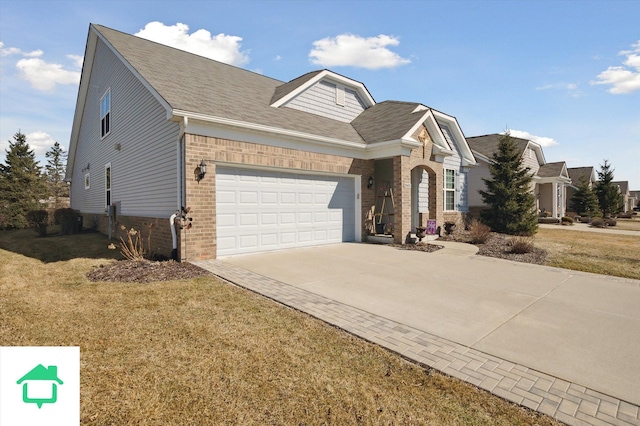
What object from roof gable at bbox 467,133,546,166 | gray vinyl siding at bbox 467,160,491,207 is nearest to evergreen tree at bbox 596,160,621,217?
roof gable at bbox 467,133,546,166

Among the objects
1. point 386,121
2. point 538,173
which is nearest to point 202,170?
point 386,121

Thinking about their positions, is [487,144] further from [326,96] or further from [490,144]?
[326,96]

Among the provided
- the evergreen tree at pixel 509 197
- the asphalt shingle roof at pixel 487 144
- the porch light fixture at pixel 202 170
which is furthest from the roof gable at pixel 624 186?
the porch light fixture at pixel 202 170

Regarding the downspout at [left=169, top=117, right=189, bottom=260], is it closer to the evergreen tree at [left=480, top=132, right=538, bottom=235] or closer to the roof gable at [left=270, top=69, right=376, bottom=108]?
the roof gable at [left=270, top=69, right=376, bottom=108]

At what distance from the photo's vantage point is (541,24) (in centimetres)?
971

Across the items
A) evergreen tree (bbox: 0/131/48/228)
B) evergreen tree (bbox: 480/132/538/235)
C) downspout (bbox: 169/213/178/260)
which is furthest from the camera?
evergreen tree (bbox: 0/131/48/228)

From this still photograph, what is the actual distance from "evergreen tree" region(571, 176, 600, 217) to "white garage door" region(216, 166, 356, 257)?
98.6 feet

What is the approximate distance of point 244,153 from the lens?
9.41 metres

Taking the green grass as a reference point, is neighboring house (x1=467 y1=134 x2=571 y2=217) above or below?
above

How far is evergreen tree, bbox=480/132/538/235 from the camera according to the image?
16.4m

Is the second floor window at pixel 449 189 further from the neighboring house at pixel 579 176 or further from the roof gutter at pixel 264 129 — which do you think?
the neighboring house at pixel 579 176

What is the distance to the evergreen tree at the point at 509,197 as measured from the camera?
16422mm

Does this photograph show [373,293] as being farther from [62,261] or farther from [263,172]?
[62,261]

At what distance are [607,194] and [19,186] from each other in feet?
165
